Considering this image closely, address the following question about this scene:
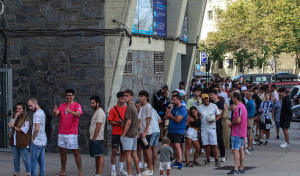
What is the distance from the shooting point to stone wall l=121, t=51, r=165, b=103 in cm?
1831

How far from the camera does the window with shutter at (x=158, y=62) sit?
20.8m

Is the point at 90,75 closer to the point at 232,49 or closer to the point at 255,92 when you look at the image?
the point at 255,92

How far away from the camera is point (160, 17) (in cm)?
2153

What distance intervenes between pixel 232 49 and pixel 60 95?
2057 inches

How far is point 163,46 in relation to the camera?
2172 cm

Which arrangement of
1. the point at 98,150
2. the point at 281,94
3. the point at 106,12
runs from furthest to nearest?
the point at 281,94 → the point at 106,12 → the point at 98,150

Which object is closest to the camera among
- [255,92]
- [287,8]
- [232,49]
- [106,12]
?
[106,12]

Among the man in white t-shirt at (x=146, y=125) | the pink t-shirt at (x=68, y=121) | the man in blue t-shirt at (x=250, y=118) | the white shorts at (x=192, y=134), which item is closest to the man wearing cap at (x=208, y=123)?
the white shorts at (x=192, y=134)

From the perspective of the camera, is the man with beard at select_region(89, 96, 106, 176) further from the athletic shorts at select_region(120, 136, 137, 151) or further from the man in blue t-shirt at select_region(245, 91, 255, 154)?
the man in blue t-shirt at select_region(245, 91, 255, 154)

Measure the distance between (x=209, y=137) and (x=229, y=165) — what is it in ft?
2.98

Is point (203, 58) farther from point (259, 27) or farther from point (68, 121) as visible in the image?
point (259, 27)

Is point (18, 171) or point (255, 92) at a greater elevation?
point (255, 92)

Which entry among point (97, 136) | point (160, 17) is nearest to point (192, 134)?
point (97, 136)

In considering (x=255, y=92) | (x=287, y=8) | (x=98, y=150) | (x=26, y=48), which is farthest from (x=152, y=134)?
(x=287, y=8)
